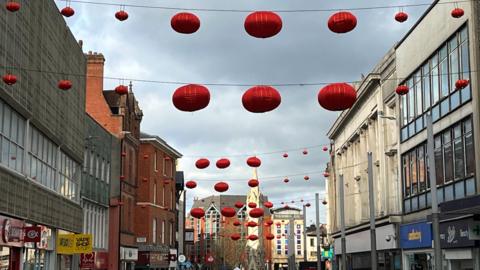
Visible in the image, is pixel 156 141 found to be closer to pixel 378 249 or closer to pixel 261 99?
pixel 378 249

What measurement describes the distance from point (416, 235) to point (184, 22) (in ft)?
79.4

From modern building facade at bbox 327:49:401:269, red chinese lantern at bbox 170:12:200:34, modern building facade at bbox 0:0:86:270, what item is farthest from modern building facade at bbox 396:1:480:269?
modern building facade at bbox 0:0:86:270

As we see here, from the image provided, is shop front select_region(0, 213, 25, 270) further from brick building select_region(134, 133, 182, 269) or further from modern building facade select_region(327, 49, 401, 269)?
brick building select_region(134, 133, 182, 269)

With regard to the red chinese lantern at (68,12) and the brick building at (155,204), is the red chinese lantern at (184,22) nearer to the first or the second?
the red chinese lantern at (68,12)

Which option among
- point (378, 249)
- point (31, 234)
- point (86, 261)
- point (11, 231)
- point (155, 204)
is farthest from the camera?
point (155, 204)

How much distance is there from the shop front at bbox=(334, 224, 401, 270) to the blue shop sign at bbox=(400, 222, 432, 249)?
1.64 meters

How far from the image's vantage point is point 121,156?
52156 mm

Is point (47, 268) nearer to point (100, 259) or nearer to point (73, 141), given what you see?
point (73, 141)

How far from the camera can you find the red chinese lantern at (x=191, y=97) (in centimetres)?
1544

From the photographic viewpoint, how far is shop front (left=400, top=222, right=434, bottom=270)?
33.4 metres

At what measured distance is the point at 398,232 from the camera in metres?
39.1

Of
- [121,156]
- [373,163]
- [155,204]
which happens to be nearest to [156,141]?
[155,204]

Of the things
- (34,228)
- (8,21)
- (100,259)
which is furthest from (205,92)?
(100,259)

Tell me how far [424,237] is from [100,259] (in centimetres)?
2166
